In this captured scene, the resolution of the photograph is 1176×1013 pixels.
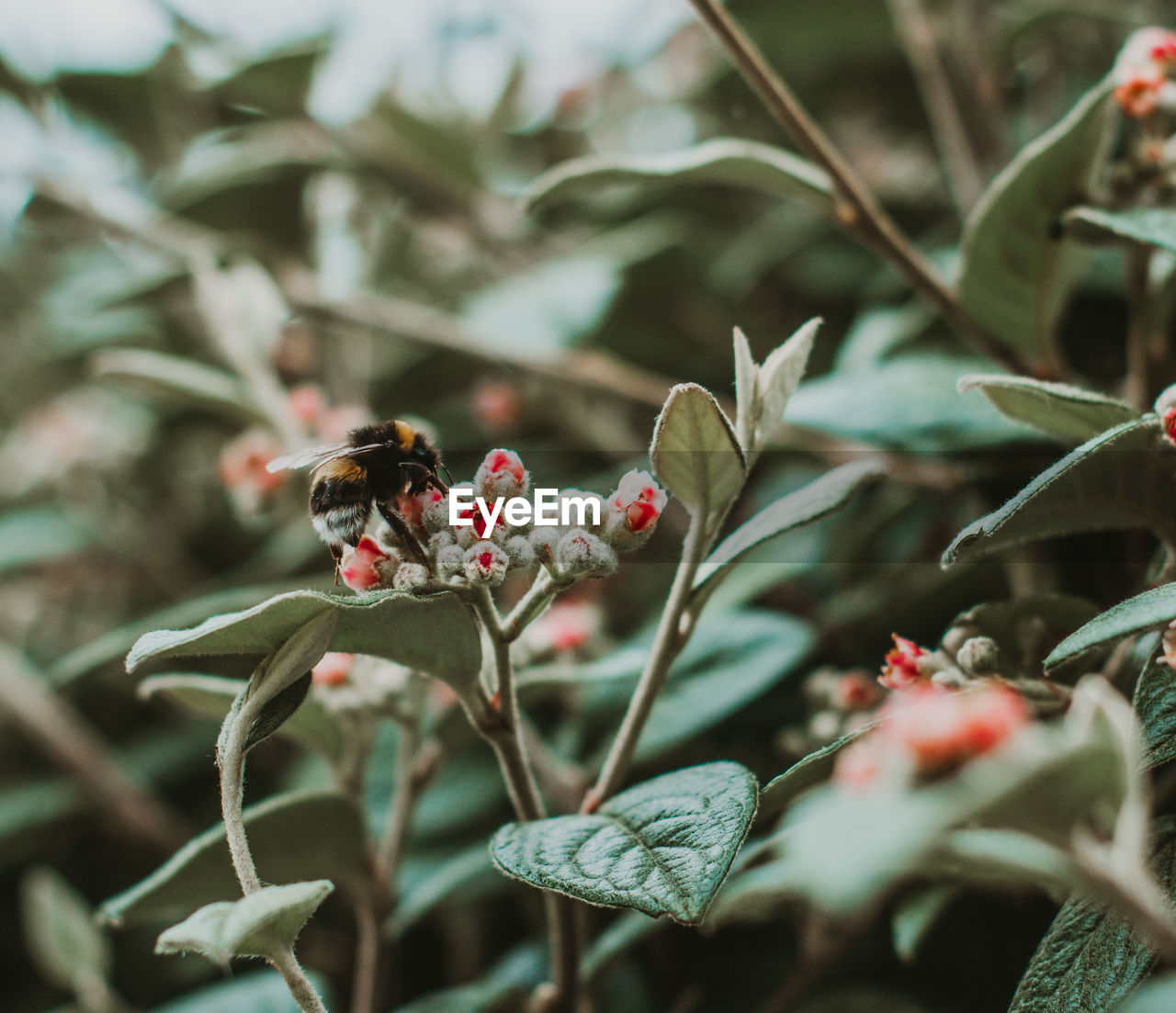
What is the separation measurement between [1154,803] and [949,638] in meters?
0.23

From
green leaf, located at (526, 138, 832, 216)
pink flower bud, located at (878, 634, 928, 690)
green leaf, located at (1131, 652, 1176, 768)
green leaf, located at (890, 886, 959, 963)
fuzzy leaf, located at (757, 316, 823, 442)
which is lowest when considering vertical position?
green leaf, located at (890, 886, 959, 963)

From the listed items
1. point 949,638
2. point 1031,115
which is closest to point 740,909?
point 949,638

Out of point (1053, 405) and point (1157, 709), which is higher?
point (1053, 405)

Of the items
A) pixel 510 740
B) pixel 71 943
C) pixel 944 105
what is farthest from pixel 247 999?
pixel 944 105

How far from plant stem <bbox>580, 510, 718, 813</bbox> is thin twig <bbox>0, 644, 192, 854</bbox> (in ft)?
4.14

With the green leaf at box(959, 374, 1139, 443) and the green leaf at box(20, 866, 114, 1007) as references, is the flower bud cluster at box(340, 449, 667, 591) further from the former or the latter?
the green leaf at box(20, 866, 114, 1007)

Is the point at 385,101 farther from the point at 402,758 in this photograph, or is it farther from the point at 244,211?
the point at 402,758

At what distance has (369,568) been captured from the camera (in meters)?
0.84

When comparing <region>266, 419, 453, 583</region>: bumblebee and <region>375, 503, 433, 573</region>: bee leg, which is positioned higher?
<region>375, 503, 433, 573</region>: bee leg

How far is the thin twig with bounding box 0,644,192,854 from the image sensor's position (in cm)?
181

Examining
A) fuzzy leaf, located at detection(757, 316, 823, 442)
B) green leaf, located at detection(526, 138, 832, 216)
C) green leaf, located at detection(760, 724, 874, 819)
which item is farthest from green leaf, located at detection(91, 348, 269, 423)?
green leaf, located at detection(760, 724, 874, 819)

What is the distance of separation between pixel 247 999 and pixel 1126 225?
140 centimetres

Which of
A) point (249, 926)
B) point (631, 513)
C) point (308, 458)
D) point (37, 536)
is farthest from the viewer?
point (37, 536)

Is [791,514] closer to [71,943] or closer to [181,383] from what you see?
[181,383]
